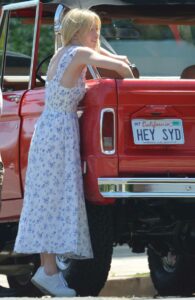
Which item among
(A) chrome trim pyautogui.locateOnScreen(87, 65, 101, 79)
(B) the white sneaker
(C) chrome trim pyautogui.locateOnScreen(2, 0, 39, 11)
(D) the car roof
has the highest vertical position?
(D) the car roof

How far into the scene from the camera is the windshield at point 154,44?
7961 millimetres

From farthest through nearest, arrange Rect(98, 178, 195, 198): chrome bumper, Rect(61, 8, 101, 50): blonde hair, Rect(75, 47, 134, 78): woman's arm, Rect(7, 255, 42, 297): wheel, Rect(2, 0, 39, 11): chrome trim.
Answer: Rect(7, 255, 42, 297): wheel
Rect(2, 0, 39, 11): chrome trim
Rect(61, 8, 101, 50): blonde hair
Rect(75, 47, 134, 78): woman's arm
Rect(98, 178, 195, 198): chrome bumper

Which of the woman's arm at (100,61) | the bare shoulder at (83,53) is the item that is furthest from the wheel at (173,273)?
the bare shoulder at (83,53)

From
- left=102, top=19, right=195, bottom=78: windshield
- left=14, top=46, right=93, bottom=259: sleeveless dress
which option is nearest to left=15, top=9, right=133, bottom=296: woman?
left=14, top=46, right=93, bottom=259: sleeveless dress

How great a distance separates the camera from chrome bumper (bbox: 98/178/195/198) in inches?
262

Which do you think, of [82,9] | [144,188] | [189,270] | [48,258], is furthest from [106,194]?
[189,270]

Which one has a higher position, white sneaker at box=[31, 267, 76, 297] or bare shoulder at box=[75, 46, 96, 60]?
bare shoulder at box=[75, 46, 96, 60]

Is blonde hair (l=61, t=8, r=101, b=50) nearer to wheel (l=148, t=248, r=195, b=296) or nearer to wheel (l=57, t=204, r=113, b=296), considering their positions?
wheel (l=57, t=204, r=113, b=296)

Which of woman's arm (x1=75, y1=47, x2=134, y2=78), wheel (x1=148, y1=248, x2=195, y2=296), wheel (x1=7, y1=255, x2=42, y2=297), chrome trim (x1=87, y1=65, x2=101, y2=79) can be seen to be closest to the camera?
woman's arm (x1=75, y1=47, x2=134, y2=78)

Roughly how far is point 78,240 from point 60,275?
0.39m

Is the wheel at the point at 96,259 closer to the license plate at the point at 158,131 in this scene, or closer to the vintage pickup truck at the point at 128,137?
the vintage pickup truck at the point at 128,137

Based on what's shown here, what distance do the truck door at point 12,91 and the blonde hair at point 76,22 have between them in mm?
761

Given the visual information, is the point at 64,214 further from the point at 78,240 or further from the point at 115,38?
the point at 115,38

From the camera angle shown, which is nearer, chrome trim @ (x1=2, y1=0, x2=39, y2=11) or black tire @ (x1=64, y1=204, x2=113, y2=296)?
black tire @ (x1=64, y1=204, x2=113, y2=296)
